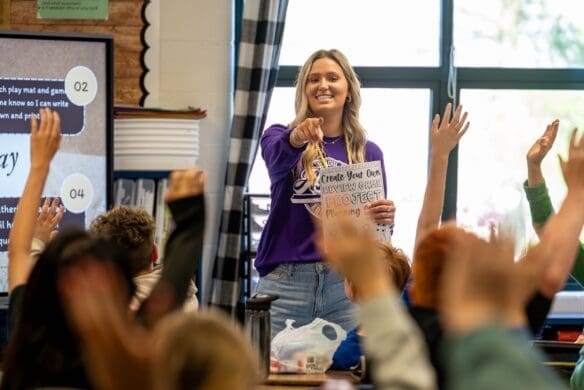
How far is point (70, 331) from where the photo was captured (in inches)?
67.9

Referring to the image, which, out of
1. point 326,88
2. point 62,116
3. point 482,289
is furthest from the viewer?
point 62,116

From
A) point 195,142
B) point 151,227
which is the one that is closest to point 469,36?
point 195,142

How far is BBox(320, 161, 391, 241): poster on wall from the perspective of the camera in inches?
129

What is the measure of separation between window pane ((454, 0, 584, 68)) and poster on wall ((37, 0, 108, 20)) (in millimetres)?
1703

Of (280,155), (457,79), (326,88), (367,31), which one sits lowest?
(280,155)

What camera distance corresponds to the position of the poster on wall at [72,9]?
4824 mm

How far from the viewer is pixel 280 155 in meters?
3.41

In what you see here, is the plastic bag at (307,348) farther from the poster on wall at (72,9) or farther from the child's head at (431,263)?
the poster on wall at (72,9)

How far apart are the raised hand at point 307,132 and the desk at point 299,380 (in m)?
0.77

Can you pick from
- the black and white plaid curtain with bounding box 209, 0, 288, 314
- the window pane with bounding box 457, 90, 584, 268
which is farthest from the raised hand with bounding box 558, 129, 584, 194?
the window pane with bounding box 457, 90, 584, 268

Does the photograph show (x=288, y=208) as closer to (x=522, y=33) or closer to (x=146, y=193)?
(x=146, y=193)

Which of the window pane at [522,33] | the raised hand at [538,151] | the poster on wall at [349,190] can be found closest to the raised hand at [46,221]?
the poster on wall at [349,190]

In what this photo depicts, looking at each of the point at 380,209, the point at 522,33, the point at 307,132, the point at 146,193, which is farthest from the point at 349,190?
the point at 522,33

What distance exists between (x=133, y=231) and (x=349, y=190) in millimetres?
874
